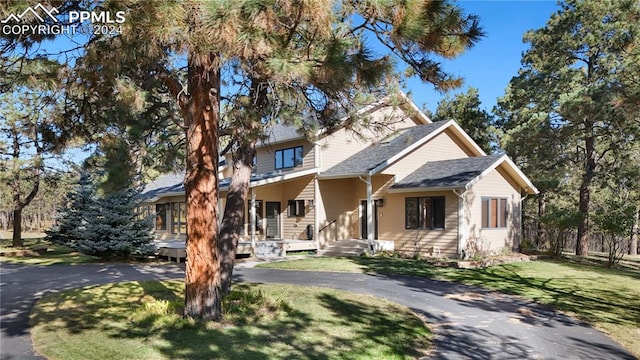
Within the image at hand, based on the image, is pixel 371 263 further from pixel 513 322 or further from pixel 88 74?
pixel 88 74

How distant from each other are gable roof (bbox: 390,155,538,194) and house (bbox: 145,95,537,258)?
0.14ft

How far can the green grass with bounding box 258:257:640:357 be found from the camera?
8.38 meters

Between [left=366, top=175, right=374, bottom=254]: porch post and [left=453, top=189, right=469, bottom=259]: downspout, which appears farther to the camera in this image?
[left=366, top=175, right=374, bottom=254]: porch post

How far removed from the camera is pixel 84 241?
1700cm

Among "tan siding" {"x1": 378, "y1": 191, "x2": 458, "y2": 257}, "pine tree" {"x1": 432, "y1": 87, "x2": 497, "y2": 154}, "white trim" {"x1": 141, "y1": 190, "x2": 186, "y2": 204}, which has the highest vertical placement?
"pine tree" {"x1": 432, "y1": 87, "x2": 497, "y2": 154}

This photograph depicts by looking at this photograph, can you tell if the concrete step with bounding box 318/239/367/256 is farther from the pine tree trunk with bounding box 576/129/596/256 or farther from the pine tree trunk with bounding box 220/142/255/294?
the pine tree trunk with bounding box 220/142/255/294

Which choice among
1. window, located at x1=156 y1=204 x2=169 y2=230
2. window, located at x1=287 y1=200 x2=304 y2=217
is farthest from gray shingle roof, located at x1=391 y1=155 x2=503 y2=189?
window, located at x1=156 y1=204 x2=169 y2=230

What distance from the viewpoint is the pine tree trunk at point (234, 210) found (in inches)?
351

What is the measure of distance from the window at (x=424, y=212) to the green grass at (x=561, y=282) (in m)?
1.93

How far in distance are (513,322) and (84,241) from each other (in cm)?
1542

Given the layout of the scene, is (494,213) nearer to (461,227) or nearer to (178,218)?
(461,227)

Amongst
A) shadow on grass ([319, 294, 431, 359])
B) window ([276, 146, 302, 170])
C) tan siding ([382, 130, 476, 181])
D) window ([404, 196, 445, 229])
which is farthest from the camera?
window ([276, 146, 302, 170])

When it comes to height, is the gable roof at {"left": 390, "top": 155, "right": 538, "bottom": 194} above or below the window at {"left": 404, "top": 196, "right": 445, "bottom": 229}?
above

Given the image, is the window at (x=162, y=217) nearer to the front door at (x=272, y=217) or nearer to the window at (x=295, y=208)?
the front door at (x=272, y=217)
